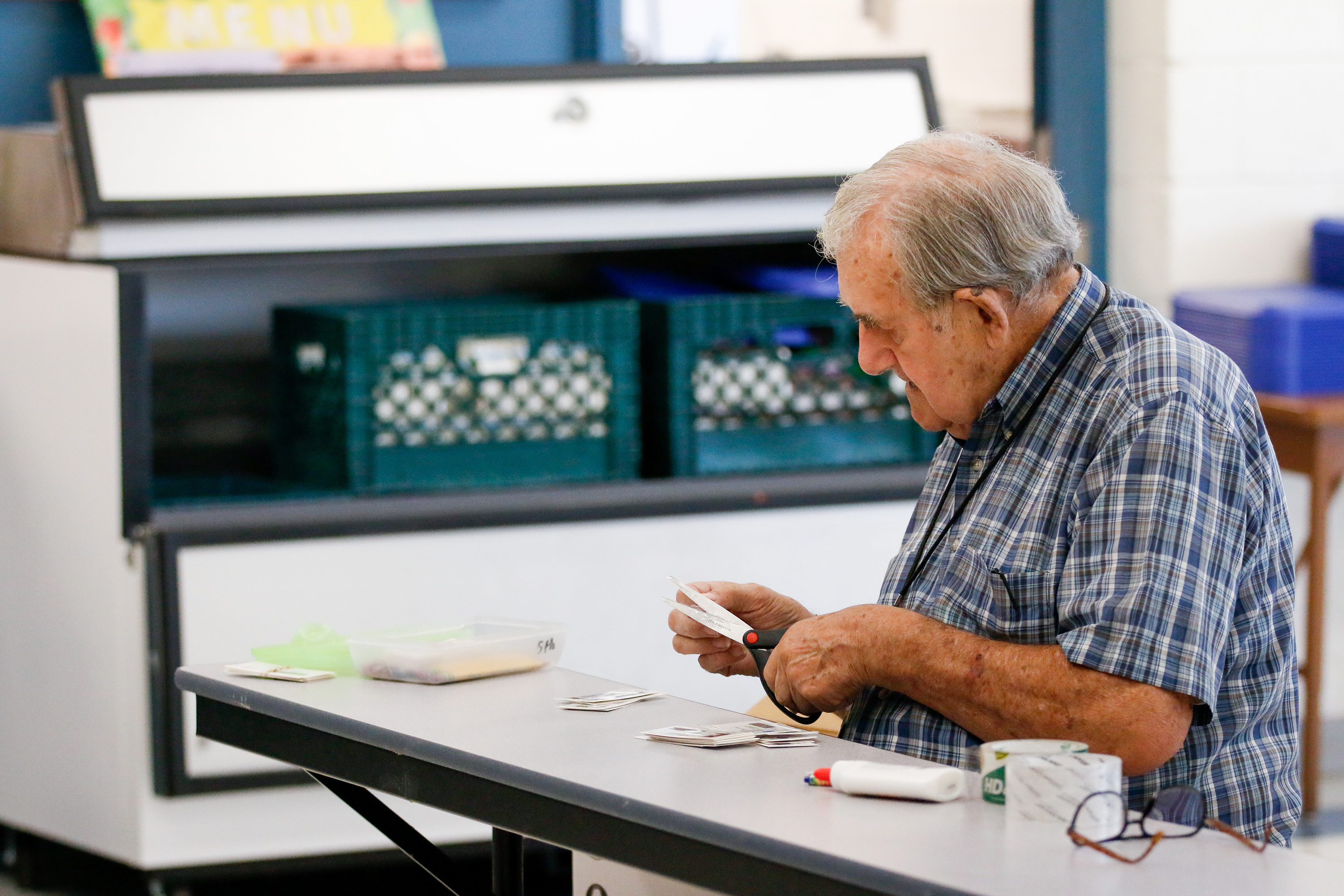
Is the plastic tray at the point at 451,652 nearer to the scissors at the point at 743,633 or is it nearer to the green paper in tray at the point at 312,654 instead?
the green paper in tray at the point at 312,654

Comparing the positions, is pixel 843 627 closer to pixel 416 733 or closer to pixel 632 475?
pixel 416 733

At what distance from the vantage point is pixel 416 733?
5.89ft

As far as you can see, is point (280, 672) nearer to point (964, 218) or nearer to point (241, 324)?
point (964, 218)

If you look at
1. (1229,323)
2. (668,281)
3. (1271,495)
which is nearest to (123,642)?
(668,281)

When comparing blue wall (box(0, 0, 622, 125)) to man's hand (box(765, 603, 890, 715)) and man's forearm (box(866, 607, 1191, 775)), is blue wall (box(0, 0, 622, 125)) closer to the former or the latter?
man's hand (box(765, 603, 890, 715))

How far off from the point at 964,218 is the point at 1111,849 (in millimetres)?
682

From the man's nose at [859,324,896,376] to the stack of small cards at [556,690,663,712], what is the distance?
43 centimetres

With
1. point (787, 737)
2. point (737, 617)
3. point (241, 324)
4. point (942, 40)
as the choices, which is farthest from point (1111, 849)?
point (942, 40)

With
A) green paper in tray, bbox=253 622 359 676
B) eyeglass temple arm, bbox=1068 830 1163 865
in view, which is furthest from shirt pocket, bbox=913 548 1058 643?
green paper in tray, bbox=253 622 359 676

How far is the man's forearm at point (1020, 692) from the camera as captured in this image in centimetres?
168

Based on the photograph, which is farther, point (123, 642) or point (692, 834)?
point (123, 642)

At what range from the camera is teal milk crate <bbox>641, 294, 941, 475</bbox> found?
128 inches

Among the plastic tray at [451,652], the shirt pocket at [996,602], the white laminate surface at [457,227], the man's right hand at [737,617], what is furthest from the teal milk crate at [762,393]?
the shirt pocket at [996,602]

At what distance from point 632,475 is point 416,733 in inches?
60.2
